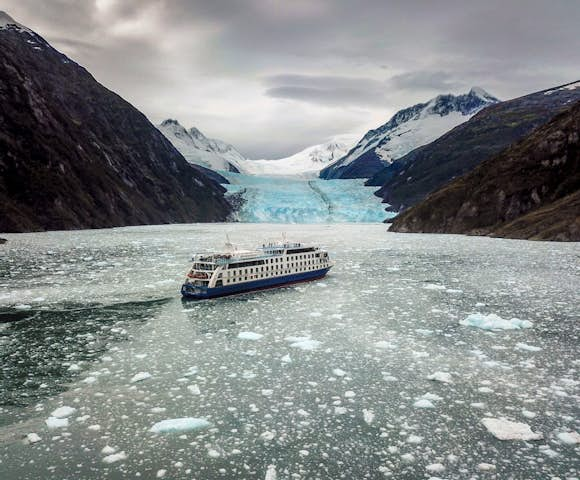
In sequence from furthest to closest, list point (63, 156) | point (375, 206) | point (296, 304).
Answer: point (375, 206), point (63, 156), point (296, 304)

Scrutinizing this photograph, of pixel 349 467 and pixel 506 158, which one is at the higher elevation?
pixel 506 158

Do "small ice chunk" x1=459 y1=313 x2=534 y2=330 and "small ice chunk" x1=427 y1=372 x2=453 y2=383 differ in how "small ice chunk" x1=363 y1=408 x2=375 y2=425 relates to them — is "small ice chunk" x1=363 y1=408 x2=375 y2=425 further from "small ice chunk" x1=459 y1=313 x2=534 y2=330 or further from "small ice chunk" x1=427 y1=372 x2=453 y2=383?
"small ice chunk" x1=459 y1=313 x2=534 y2=330


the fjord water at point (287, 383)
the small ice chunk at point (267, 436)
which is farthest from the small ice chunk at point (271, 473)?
the small ice chunk at point (267, 436)

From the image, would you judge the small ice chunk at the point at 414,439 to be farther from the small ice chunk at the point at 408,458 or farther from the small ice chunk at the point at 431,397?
the small ice chunk at the point at 431,397

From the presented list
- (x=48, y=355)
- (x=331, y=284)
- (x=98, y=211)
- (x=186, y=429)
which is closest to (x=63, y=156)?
(x=98, y=211)

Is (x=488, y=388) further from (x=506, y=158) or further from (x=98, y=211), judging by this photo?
(x=98, y=211)

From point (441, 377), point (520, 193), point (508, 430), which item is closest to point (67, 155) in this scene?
point (520, 193)

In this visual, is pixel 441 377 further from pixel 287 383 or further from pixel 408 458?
pixel 408 458
